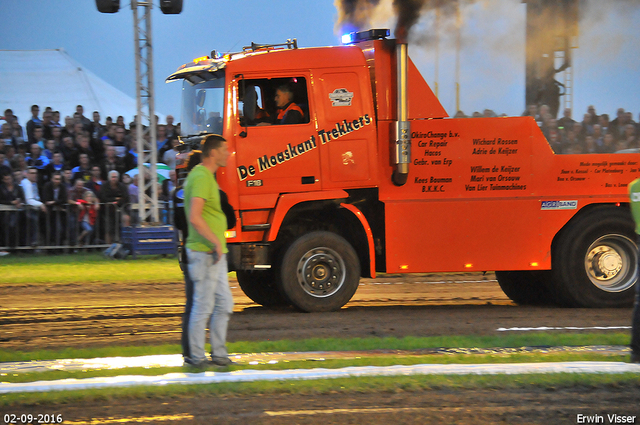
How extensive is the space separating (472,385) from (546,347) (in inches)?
69.5

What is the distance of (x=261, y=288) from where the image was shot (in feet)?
34.2

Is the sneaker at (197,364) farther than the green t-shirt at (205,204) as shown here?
Yes

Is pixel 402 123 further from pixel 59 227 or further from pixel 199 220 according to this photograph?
pixel 59 227

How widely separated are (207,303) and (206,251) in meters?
0.44

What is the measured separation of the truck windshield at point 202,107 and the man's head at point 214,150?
9.30ft

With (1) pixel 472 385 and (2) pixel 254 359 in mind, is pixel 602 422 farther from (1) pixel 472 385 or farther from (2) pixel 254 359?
(2) pixel 254 359

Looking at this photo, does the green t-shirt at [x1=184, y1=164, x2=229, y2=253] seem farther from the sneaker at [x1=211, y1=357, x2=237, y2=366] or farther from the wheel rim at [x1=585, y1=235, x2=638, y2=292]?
the wheel rim at [x1=585, y1=235, x2=638, y2=292]

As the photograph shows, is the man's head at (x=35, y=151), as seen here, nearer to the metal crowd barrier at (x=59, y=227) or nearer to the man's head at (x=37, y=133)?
the man's head at (x=37, y=133)

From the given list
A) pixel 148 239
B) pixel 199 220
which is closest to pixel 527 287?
pixel 199 220

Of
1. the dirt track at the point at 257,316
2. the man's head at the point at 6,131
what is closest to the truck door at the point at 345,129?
the dirt track at the point at 257,316

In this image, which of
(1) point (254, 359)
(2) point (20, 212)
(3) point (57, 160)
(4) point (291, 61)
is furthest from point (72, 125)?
(1) point (254, 359)

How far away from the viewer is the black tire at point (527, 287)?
10375 mm

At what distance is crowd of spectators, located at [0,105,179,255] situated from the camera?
16.1 m

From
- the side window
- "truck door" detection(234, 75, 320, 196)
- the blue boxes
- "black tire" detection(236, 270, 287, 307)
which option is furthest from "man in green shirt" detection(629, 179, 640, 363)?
the blue boxes
